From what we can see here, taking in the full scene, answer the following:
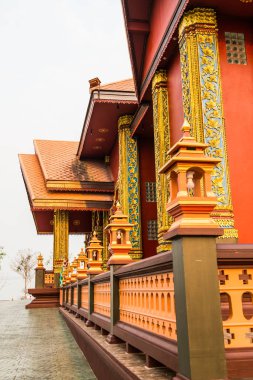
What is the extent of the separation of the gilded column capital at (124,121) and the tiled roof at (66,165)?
13.1ft

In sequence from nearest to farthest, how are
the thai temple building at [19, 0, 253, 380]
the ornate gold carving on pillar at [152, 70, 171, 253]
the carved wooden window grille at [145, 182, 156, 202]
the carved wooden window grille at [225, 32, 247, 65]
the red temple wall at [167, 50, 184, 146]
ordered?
the thai temple building at [19, 0, 253, 380], the carved wooden window grille at [225, 32, 247, 65], the red temple wall at [167, 50, 184, 146], the ornate gold carving on pillar at [152, 70, 171, 253], the carved wooden window grille at [145, 182, 156, 202]

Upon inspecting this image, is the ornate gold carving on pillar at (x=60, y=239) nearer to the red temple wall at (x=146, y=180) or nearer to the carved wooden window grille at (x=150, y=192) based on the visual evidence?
the red temple wall at (x=146, y=180)

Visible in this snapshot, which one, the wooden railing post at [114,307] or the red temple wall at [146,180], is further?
the red temple wall at [146,180]

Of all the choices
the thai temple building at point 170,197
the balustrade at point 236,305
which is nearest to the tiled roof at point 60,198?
the thai temple building at point 170,197

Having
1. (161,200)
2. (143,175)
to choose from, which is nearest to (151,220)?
(143,175)

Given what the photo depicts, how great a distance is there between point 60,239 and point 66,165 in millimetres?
3028

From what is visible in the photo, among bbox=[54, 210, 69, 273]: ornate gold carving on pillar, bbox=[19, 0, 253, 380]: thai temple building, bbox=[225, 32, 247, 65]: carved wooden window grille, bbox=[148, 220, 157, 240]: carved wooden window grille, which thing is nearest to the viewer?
bbox=[19, 0, 253, 380]: thai temple building

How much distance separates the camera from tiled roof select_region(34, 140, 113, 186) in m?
16.2

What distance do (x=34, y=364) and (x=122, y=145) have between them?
8207mm

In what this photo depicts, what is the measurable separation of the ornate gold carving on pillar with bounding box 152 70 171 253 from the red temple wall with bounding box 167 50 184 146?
104 millimetres

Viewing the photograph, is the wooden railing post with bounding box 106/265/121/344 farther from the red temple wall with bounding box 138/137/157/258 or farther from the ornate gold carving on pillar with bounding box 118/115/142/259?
the red temple wall with bounding box 138/137/157/258

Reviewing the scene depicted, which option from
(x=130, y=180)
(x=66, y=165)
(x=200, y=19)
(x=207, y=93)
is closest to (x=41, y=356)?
(x=207, y=93)

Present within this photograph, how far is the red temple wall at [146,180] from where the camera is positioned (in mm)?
11477

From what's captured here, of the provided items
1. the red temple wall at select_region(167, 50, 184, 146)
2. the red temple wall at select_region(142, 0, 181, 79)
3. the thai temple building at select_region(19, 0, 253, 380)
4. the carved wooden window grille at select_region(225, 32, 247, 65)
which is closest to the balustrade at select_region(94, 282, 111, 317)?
the thai temple building at select_region(19, 0, 253, 380)
